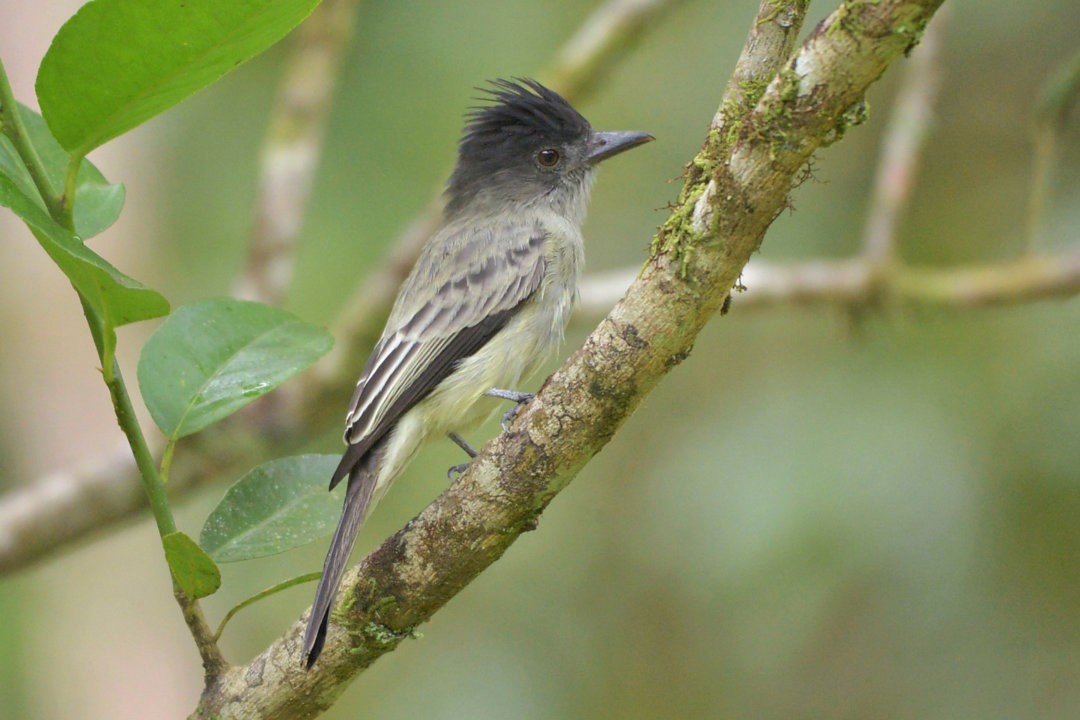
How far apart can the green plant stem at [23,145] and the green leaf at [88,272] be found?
23 mm

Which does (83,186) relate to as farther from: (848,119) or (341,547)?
(848,119)

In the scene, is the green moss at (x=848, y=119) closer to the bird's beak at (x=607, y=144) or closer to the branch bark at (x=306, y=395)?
the bird's beak at (x=607, y=144)

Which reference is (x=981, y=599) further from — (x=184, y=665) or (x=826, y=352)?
(x=184, y=665)

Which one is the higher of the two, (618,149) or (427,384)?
(618,149)

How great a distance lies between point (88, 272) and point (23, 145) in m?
0.21

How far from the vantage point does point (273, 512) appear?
219 centimetres

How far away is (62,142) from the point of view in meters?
1.75

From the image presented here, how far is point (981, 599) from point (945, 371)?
0.91m

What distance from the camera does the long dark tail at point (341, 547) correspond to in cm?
216

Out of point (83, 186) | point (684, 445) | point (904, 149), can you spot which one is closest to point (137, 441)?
point (83, 186)

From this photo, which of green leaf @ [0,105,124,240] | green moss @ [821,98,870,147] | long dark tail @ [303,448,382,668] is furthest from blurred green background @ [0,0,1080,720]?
green moss @ [821,98,870,147]

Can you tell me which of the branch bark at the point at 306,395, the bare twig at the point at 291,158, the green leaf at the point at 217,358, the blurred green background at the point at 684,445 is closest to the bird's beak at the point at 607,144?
the branch bark at the point at 306,395

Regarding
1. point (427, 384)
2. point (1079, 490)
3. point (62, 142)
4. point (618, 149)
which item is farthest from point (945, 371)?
point (62, 142)

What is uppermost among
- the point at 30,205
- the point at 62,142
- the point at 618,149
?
the point at 618,149
